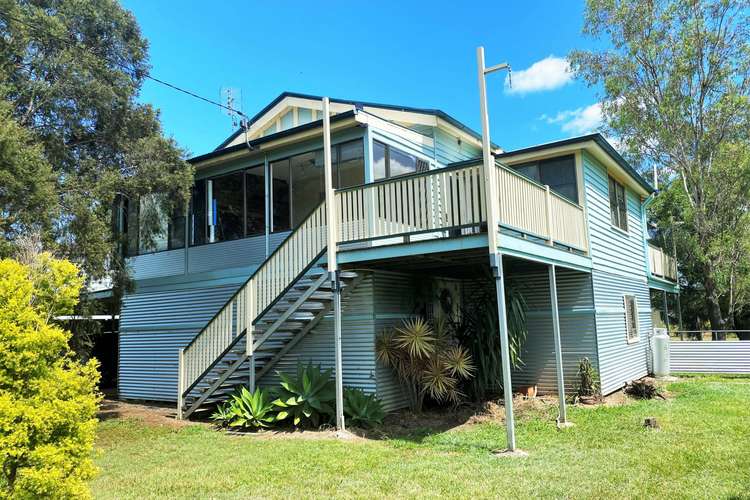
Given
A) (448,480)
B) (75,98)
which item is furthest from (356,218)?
(75,98)

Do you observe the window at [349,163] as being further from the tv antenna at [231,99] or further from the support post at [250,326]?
the tv antenna at [231,99]

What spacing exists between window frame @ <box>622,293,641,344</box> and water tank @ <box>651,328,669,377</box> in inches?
32.1

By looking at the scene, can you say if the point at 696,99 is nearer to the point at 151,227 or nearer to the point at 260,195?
the point at 260,195

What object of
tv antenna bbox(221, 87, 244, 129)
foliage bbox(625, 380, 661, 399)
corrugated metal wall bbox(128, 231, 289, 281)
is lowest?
foliage bbox(625, 380, 661, 399)

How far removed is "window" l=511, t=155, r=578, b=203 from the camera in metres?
11.8

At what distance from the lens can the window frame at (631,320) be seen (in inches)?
536

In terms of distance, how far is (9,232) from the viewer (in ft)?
29.2

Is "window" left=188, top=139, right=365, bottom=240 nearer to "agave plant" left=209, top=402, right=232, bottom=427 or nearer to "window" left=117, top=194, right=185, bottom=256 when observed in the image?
"window" left=117, top=194, right=185, bottom=256

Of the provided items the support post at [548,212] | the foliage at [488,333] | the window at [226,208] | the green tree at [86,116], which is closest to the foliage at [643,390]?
the foliage at [488,333]

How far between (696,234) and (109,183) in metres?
20.3

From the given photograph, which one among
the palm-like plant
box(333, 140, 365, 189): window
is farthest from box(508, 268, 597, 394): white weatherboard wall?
box(333, 140, 365, 189): window

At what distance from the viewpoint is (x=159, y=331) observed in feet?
44.5

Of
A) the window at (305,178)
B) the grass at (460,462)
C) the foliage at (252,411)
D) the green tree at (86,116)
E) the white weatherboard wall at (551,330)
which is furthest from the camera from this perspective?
the white weatherboard wall at (551,330)

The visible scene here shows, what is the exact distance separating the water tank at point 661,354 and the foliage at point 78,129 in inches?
510
